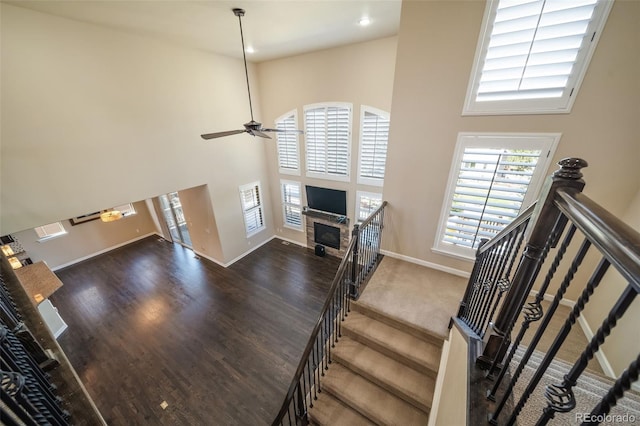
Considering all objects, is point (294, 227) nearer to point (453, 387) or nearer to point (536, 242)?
point (453, 387)

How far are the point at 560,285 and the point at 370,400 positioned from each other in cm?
238

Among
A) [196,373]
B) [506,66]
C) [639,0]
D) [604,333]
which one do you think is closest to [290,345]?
[196,373]

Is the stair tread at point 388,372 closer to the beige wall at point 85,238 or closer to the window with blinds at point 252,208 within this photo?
the window with blinds at point 252,208

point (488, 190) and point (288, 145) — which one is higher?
point (288, 145)

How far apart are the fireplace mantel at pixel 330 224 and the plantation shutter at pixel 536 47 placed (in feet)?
14.6

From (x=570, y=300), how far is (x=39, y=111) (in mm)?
7422

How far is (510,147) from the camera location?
102 inches

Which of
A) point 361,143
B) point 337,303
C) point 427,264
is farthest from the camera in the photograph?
point 361,143

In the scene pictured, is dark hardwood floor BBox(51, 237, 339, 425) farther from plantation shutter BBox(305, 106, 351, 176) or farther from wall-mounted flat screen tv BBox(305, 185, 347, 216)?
plantation shutter BBox(305, 106, 351, 176)

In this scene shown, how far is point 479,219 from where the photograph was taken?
9.77 feet

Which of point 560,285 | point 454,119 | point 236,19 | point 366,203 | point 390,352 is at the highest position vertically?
point 236,19

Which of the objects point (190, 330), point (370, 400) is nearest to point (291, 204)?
point (190, 330)

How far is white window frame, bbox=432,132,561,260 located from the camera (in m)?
2.44

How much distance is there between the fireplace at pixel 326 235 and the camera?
682 cm
